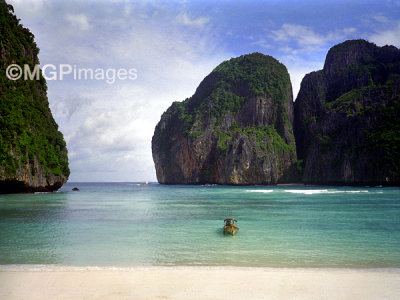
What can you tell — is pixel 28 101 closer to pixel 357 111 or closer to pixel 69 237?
pixel 69 237

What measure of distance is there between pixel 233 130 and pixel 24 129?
268 feet

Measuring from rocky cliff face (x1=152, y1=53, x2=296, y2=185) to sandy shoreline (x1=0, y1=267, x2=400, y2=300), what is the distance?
93385 millimetres

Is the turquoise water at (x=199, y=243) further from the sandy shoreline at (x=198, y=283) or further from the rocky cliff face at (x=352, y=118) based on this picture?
the rocky cliff face at (x=352, y=118)

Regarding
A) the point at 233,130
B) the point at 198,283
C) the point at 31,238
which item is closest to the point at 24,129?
the point at 31,238

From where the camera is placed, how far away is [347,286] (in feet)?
Answer: 23.1

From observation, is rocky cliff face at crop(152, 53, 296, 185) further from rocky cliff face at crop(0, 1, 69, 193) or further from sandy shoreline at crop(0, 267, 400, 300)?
sandy shoreline at crop(0, 267, 400, 300)

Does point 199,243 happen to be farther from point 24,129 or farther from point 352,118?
point 352,118

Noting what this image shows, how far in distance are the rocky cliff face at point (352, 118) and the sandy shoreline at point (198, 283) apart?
8324 cm

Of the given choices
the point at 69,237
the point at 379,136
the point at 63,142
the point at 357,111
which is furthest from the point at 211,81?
the point at 69,237

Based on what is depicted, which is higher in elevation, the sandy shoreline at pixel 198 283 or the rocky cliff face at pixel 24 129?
the rocky cliff face at pixel 24 129

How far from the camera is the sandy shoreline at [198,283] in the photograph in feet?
21.0

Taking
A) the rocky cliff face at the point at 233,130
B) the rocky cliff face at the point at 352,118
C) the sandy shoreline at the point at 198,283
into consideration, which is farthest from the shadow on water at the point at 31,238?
the rocky cliff face at the point at 233,130

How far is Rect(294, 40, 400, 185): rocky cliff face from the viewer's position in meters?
84.4

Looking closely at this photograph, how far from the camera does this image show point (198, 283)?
721 centimetres
